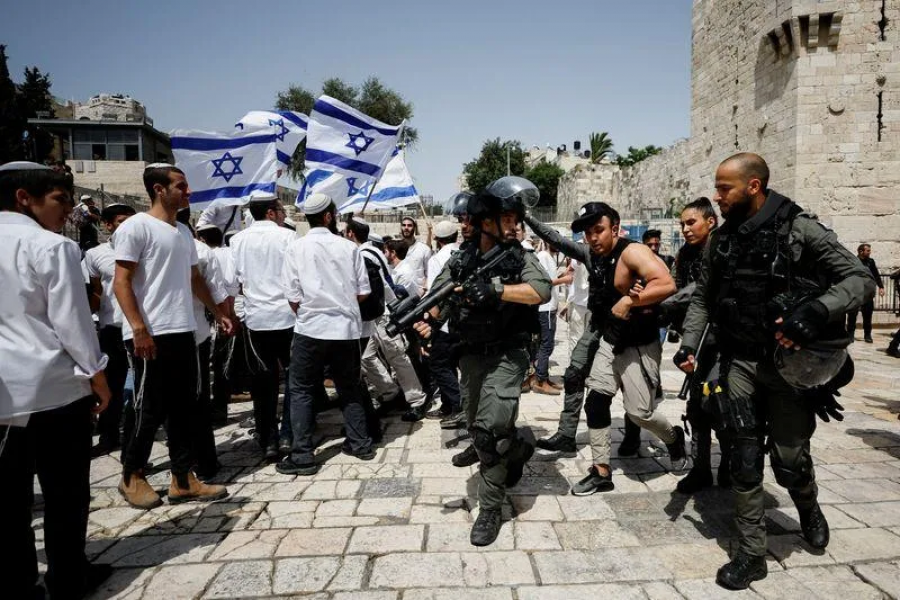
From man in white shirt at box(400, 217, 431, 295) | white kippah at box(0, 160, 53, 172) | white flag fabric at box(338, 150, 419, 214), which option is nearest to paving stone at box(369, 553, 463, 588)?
white kippah at box(0, 160, 53, 172)

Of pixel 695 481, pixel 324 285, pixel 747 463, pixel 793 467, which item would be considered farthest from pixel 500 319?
pixel 695 481

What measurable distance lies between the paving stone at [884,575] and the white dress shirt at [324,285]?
352 centimetres

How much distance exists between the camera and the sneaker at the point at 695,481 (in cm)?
379

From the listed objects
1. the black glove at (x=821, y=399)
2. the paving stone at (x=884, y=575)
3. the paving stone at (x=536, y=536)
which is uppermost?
the black glove at (x=821, y=399)

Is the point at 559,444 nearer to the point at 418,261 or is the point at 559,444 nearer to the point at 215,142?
the point at 418,261

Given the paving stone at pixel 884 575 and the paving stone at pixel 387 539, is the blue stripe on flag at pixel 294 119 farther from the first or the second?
the paving stone at pixel 884 575

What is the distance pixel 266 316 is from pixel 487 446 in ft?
7.93

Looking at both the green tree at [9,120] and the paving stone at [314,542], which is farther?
the green tree at [9,120]

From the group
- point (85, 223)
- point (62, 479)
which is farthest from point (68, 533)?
point (85, 223)

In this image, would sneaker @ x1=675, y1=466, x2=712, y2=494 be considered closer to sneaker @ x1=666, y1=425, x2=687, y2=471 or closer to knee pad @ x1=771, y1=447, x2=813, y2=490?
sneaker @ x1=666, y1=425, x2=687, y2=471

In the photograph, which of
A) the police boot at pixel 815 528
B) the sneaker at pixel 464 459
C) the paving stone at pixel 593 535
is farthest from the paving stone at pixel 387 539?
the police boot at pixel 815 528

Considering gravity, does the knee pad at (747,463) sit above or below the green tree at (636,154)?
below

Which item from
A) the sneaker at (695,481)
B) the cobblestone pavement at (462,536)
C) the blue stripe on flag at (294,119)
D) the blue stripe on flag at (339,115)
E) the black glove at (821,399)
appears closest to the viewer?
the cobblestone pavement at (462,536)

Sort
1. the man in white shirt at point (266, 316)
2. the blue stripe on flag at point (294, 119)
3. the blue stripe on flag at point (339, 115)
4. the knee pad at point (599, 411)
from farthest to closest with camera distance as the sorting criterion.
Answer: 1. the blue stripe on flag at point (294, 119)
2. the blue stripe on flag at point (339, 115)
3. the man in white shirt at point (266, 316)
4. the knee pad at point (599, 411)
